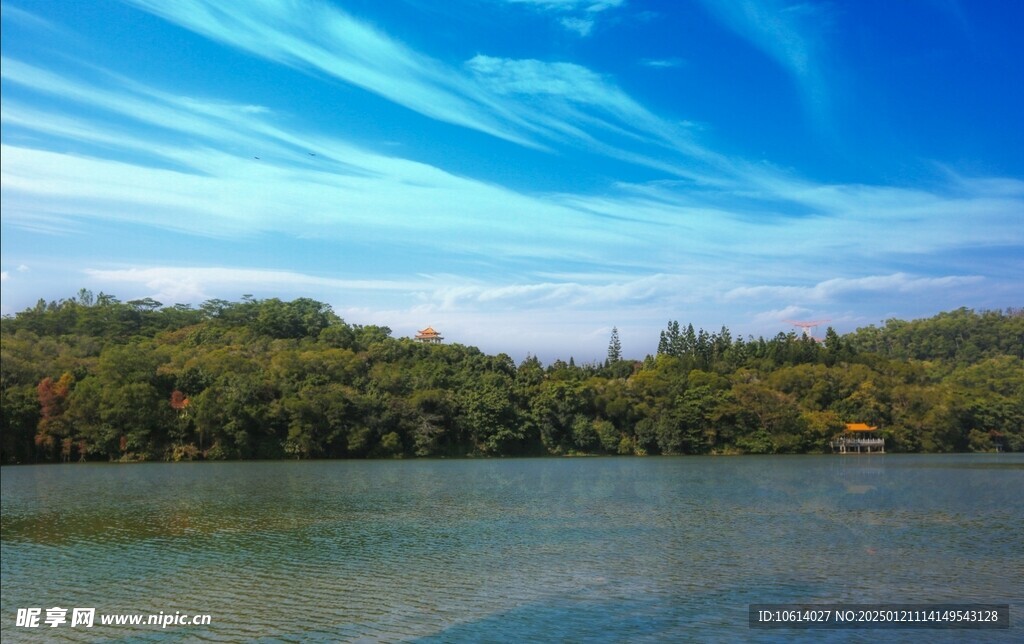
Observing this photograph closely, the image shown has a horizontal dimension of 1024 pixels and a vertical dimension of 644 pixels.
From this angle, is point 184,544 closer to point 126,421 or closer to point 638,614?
point 638,614

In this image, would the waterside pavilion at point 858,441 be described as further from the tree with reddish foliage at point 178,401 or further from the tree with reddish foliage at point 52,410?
the tree with reddish foliage at point 52,410

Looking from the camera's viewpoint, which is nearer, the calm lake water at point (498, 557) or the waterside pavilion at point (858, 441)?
the calm lake water at point (498, 557)

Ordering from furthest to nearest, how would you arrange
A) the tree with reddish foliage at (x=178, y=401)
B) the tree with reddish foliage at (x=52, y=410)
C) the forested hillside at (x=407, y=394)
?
the tree with reddish foliage at (x=178, y=401)
the forested hillside at (x=407, y=394)
the tree with reddish foliage at (x=52, y=410)

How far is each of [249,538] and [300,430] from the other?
139 ft

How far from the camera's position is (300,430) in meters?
63.5

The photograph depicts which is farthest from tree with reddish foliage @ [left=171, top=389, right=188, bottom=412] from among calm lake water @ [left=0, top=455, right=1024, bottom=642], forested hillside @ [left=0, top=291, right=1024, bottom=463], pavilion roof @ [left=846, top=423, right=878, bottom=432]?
pavilion roof @ [left=846, top=423, right=878, bottom=432]

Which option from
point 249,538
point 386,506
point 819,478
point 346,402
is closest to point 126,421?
Result: point 346,402

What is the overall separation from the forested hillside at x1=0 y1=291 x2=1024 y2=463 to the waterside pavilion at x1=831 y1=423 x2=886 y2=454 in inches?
54.3

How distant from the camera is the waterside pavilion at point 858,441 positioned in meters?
76.3

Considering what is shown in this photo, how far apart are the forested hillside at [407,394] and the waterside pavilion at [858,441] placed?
138cm

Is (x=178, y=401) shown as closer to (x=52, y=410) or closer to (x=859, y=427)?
Answer: (x=52, y=410)

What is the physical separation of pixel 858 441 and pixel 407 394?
144 feet

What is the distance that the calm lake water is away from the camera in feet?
45.9

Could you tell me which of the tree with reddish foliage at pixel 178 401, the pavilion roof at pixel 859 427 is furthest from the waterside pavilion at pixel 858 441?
the tree with reddish foliage at pixel 178 401
